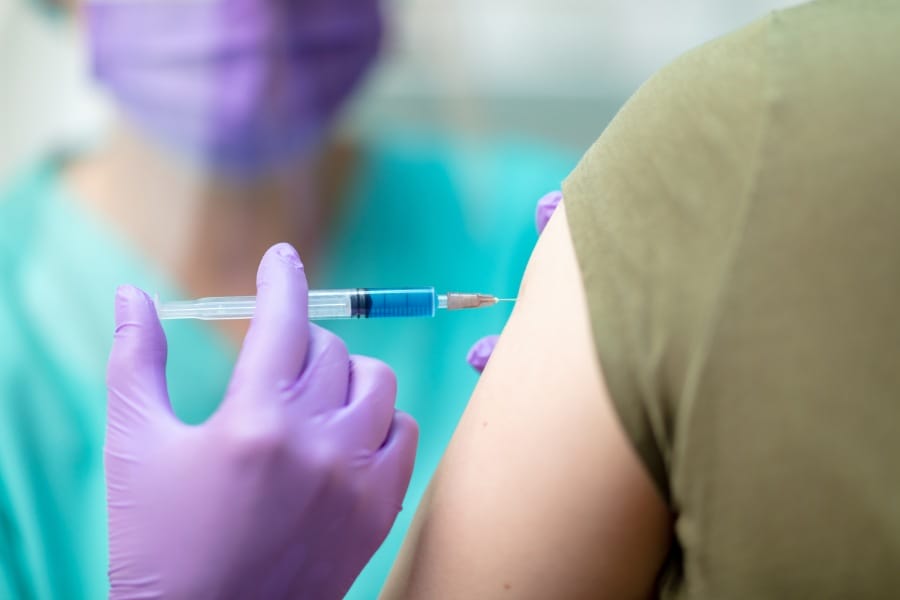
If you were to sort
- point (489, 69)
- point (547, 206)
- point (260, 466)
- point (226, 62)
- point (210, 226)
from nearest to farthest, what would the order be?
point (260, 466) < point (547, 206) < point (226, 62) < point (210, 226) < point (489, 69)

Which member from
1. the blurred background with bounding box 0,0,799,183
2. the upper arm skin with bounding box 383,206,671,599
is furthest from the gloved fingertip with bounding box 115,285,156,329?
the blurred background with bounding box 0,0,799,183

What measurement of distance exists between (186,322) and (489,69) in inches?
27.6

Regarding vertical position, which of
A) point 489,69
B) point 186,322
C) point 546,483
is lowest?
point 186,322

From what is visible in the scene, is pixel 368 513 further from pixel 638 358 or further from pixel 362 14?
pixel 362 14

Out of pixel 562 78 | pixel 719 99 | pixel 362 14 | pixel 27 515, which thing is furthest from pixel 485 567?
pixel 562 78

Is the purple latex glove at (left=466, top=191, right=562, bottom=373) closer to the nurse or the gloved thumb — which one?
the nurse

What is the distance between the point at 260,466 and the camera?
1.95 ft

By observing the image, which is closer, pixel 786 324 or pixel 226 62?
pixel 786 324

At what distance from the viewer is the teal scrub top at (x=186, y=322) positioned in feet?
3.22

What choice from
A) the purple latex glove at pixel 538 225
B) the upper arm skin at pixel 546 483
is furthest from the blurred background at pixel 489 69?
the upper arm skin at pixel 546 483

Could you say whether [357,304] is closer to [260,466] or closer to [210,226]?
[260,466]

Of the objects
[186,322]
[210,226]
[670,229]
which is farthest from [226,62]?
[670,229]

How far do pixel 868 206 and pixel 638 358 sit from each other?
0.53 ft

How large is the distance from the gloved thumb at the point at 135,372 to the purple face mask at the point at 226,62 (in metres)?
0.52
